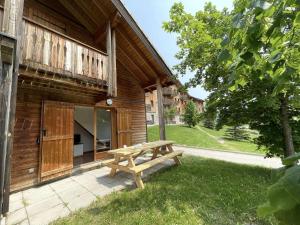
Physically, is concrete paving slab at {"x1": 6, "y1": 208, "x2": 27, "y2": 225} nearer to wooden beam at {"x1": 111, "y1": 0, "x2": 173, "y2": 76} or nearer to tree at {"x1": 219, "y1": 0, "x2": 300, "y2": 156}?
tree at {"x1": 219, "y1": 0, "x2": 300, "y2": 156}

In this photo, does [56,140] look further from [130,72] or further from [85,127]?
[85,127]

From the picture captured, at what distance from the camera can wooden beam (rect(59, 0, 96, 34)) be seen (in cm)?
622

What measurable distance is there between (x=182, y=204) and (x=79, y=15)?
7.21m

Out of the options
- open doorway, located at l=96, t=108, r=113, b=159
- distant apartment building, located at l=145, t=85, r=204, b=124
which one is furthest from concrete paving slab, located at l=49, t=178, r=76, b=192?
distant apartment building, located at l=145, t=85, r=204, b=124

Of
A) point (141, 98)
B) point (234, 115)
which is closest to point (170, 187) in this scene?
point (234, 115)

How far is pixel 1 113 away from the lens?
3158 mm

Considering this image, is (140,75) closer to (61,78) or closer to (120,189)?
(61,78)

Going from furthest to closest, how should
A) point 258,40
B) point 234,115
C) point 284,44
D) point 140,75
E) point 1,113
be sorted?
point 140,75 → point 234,115 → point 1,113 → point 284,44 → point 258,40

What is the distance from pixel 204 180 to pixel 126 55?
6.05 metres

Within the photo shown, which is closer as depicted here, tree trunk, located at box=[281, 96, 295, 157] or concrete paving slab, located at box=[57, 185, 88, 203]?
concrete paving slab, located at box=[57, 185, 88, 203]

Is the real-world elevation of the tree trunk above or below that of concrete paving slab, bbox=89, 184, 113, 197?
above

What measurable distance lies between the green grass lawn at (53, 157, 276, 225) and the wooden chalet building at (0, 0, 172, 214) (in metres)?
2.09

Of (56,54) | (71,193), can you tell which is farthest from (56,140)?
(56,54)

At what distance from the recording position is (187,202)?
3.59m
